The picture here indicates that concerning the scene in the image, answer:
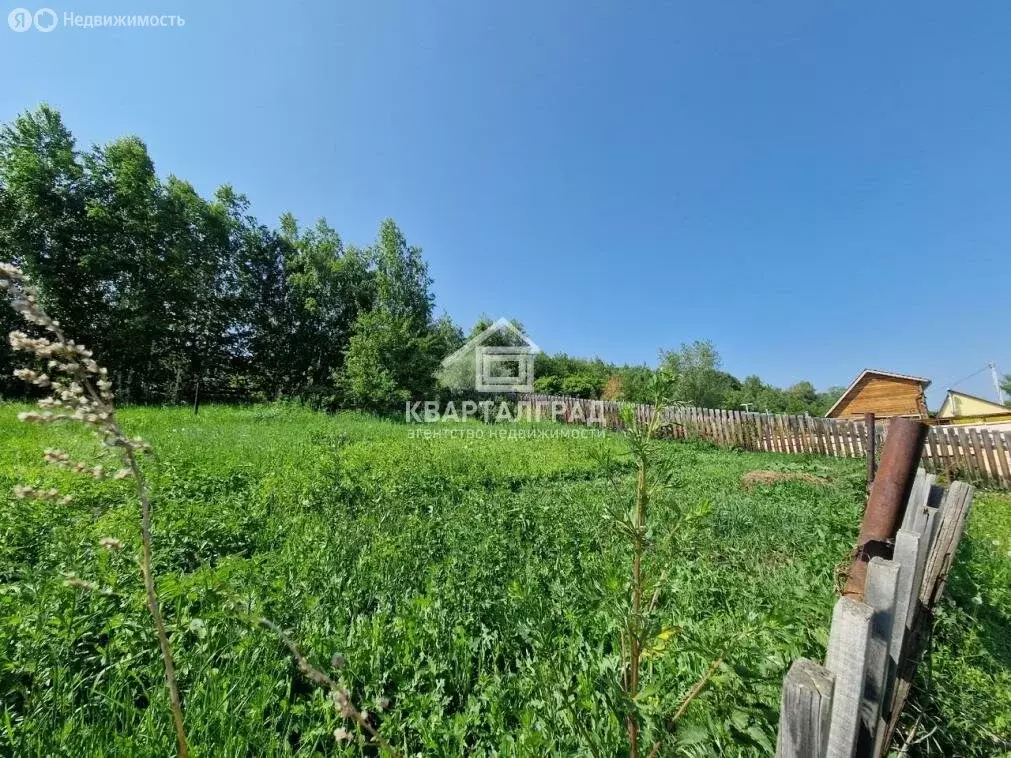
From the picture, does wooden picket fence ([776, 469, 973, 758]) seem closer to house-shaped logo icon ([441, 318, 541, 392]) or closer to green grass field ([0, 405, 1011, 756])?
green grass field ([0, 405, 1011, 756])

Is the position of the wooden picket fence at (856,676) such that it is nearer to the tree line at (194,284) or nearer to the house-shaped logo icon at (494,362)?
the tree line at (194,284)

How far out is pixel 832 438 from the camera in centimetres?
1066

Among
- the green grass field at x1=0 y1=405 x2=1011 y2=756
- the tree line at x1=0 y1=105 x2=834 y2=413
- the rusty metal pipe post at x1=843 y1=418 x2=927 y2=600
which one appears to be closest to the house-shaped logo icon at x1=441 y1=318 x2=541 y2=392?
the tree line at x1=0 y1=105 x2=834 y2=413

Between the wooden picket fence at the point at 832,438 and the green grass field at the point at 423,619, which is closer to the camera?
the green grass field at the point at 423,619

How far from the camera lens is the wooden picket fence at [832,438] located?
7.46m

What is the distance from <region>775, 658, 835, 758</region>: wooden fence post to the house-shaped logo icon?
64.3 feet

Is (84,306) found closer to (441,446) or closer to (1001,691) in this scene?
→ (441,446)

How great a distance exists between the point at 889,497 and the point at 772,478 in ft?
20.6

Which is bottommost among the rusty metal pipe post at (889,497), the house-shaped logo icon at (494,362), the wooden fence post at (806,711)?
the wooden fence post at (806,711)

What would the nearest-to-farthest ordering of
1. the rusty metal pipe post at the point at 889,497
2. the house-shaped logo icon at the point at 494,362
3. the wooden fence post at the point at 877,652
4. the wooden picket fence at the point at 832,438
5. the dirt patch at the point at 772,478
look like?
1. the wooden fence post at the point at 877,652
2. the rusty metal pipe post at the point at 889,497
3. the dirt patch at the point at 772,478
4. the wooden picket fence at the point at 832,438
5. the house-shaped logo icon at the point at 494,362

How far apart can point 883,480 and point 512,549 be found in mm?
2614

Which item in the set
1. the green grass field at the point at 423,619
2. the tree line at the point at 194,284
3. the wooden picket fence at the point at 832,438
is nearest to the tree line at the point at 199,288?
the tree line at the point at 194,284

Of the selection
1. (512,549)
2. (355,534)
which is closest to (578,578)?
(512,549)

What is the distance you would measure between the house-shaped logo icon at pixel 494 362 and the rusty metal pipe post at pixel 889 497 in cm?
1917
